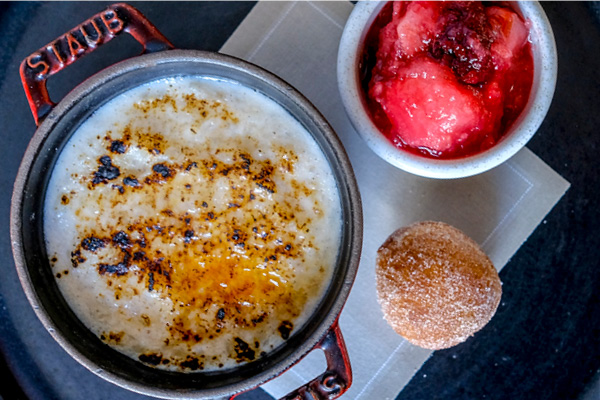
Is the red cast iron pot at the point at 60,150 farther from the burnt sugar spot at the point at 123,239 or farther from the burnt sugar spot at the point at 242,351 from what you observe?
the burnt sugar spot at the point at 123,239

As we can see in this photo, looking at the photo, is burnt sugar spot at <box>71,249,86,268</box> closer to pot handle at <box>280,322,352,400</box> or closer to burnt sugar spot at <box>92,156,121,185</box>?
burnt sugar spot at <box>92,156,121,185</box>

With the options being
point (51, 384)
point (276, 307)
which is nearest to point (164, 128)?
point (276, 307)

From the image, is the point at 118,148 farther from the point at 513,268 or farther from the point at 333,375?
the point at 513,268

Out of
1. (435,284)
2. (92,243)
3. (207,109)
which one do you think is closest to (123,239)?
(92,243)

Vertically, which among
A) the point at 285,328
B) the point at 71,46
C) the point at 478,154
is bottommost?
the point at 285,328

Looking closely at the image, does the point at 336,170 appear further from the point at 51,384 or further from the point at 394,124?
the point at 51,384

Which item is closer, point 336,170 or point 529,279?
point 336,170

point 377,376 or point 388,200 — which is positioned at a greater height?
point 388,200
